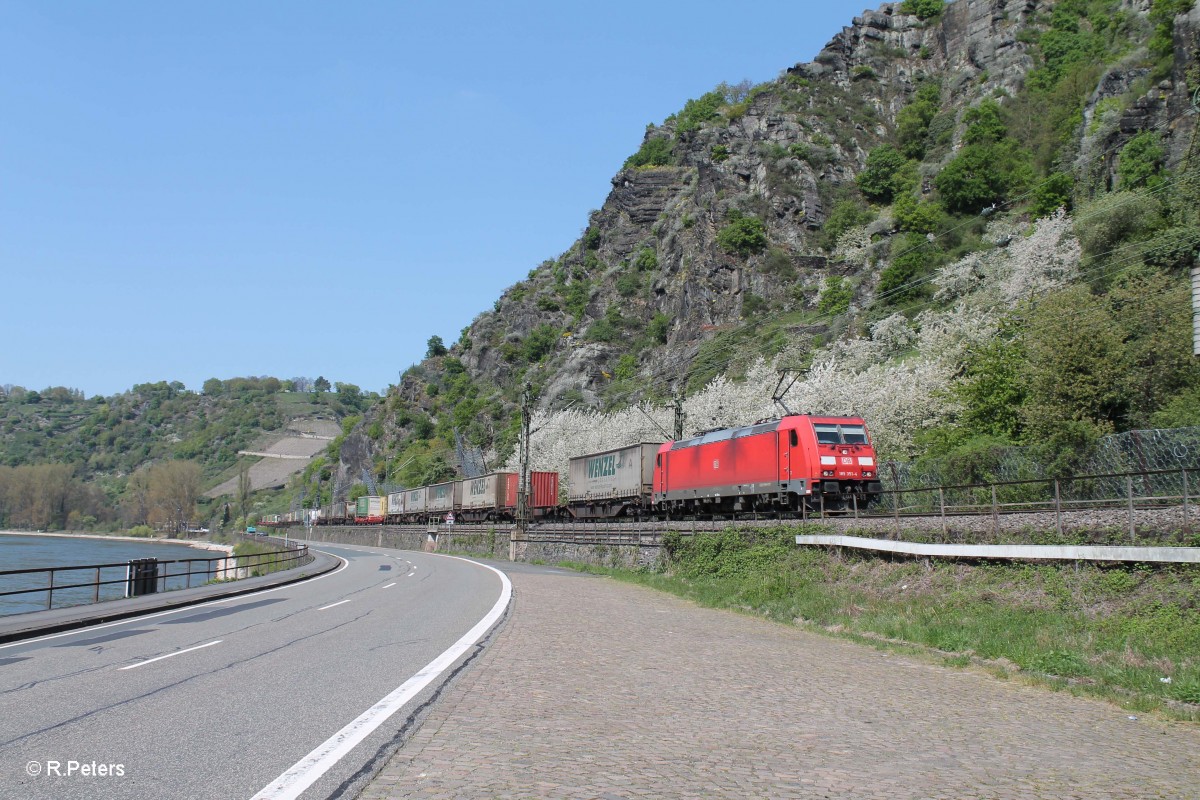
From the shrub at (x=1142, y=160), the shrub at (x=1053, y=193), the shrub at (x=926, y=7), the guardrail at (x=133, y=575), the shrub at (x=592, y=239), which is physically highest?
the shrub at (x=926, y=7)

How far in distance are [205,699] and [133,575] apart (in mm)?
19111

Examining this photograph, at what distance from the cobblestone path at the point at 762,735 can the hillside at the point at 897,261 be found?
16809 millimetres

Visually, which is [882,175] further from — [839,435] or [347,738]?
[347,738]

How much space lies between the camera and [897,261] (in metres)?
92.4

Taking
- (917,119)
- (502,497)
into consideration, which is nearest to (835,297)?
(917,119)

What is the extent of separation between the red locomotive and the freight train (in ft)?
0.12

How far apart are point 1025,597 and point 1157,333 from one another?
32147 millimetres

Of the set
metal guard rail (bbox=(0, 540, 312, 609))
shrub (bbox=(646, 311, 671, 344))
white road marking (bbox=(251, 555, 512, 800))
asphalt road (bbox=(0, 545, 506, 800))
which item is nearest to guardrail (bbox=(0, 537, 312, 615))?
metal guard rail (bbox=(0, 540, 312, 609))

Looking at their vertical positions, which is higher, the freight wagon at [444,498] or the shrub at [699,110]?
the shrub at [699,110]

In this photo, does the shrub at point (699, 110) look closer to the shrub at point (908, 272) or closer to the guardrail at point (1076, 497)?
the shrub at point (908, 272)

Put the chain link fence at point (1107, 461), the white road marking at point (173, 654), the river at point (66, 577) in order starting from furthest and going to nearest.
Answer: the river at point (66, 577), the chain link fence at point (1107, 461), the white road marking at point (173, 654)

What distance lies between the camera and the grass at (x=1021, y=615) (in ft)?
37.3

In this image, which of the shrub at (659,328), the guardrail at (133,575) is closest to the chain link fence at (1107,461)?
the guardrail at (133,575)

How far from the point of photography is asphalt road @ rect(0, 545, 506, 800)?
578 cm
